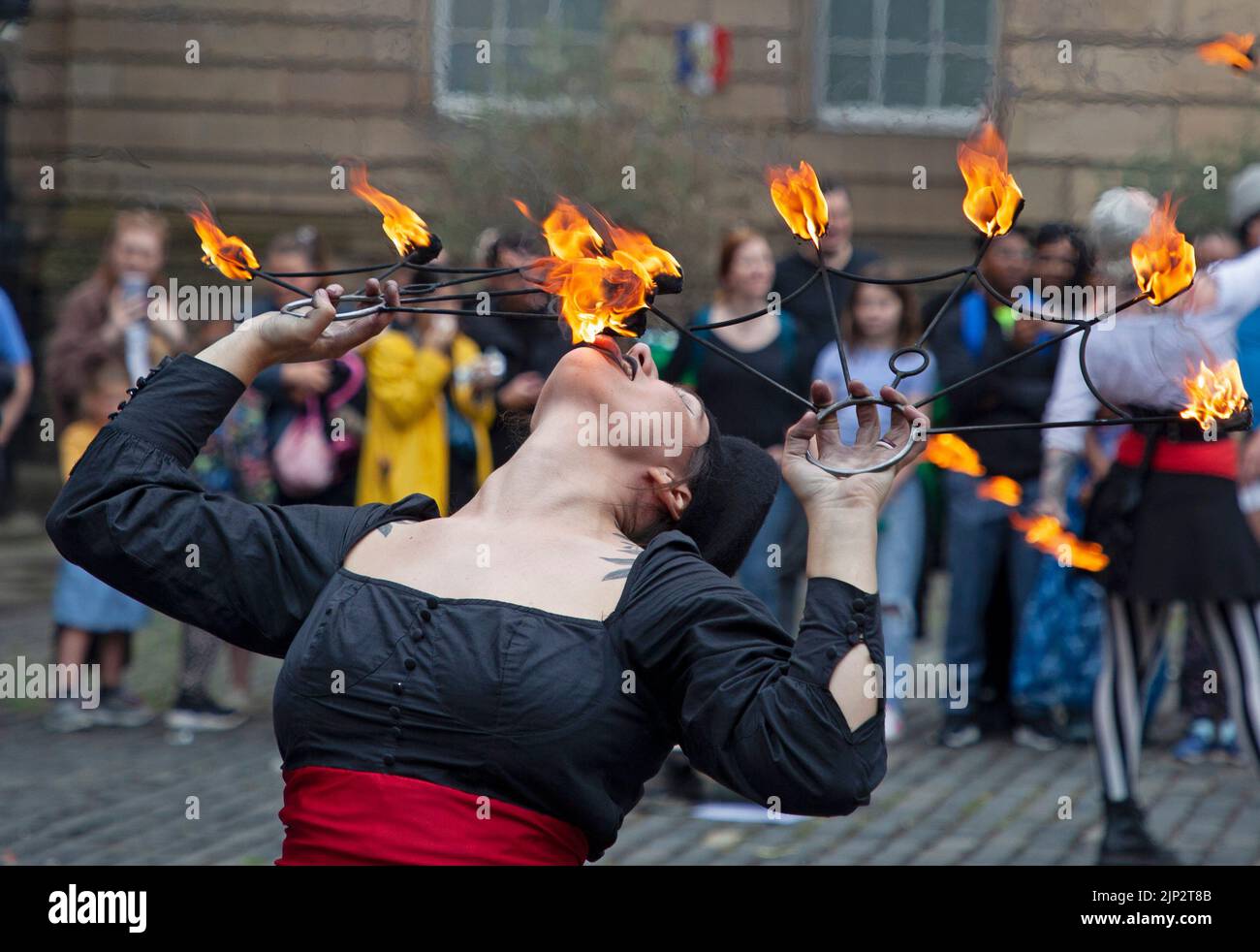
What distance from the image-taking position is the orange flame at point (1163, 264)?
231cm

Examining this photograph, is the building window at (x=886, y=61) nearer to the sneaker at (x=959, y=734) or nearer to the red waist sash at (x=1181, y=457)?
the sneaker at (x=959, y=734)

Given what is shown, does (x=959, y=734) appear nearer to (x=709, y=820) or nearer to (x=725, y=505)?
(x=709, y=820)

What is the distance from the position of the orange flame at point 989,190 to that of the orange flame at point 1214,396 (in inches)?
13.3

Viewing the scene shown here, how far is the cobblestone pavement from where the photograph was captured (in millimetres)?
4867

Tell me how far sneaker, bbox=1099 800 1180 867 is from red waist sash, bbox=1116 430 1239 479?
967mm

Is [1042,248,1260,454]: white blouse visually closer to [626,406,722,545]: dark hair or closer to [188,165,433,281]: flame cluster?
[626,406,722,545]: dark hair

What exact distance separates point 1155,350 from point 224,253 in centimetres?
194

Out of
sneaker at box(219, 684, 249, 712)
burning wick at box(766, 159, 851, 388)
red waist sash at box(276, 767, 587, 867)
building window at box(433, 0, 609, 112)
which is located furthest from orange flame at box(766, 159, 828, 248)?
building window at box(433, 0, 609, 112)

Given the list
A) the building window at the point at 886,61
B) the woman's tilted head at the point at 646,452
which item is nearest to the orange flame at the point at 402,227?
the woman's tilted head at the point at 646,452

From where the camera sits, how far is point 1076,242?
407 centimetres
